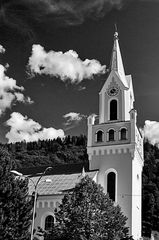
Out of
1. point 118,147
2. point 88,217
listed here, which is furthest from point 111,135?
point 88,217

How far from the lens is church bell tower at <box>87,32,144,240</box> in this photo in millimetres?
35119

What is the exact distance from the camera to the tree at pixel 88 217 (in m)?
25.1


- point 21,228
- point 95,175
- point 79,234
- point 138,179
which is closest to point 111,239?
point 79,234

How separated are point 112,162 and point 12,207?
13154 mm

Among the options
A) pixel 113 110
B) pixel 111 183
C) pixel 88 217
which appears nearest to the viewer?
pixel 88 217

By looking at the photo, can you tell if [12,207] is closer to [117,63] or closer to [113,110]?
[113,110]

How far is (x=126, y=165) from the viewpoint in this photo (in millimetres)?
35844

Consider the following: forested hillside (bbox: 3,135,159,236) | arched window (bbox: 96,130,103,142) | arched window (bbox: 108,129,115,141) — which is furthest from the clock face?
forested hillside (bbox: 3,135,159,236)

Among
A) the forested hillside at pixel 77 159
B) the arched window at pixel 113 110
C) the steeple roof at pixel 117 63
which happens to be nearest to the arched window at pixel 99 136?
the arched window at pixel 113 110

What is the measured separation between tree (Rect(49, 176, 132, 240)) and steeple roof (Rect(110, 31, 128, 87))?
1816 cm

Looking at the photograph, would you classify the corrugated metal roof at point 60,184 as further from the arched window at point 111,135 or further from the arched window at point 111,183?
the arched window at point 111,135

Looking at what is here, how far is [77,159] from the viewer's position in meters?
101

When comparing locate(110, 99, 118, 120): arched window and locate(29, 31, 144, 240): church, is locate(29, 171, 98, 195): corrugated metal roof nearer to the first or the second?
locate(29, 31, 144, 240): church

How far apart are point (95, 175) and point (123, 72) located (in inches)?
615
